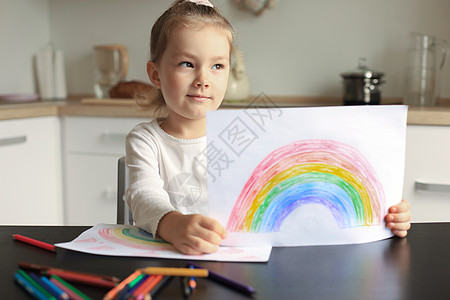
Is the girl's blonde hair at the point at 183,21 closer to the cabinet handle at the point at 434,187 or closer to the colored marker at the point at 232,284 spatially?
the colored marker at the point at 232,284

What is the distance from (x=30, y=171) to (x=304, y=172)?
1815mm

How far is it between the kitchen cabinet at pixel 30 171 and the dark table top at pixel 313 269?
1460 millimetres

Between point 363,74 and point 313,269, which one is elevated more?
point 363,74

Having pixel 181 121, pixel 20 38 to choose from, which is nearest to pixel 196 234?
pixel 181 121

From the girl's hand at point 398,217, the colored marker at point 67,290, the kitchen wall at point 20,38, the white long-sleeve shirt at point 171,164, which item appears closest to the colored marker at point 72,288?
the colored marker at point 67,290

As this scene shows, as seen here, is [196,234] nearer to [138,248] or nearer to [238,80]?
[138,248]

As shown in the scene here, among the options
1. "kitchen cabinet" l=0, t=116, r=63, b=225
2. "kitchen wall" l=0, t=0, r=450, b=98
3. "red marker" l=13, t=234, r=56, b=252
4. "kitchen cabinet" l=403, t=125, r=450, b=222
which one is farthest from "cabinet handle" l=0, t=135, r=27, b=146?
"kitchen cabinet" l=403, t=125, r=450, b=222

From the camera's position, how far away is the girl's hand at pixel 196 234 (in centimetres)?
74

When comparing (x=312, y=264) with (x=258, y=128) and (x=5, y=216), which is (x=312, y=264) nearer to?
(x=258, y=128)

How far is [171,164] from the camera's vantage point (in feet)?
3.72

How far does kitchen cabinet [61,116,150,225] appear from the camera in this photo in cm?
236

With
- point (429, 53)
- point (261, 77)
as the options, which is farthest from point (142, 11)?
point (429, 53)

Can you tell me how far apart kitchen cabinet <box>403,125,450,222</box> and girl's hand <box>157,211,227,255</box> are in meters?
1.38

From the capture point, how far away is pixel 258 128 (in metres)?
0.75
